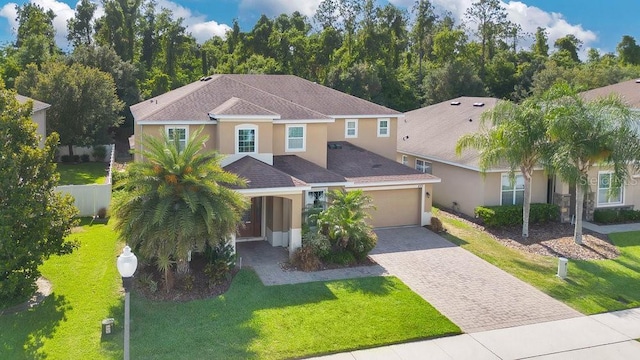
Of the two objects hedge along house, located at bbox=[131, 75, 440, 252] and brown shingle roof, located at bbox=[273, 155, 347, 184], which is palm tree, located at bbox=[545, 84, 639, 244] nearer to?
hedge along house, located at bbox=[131, 75, 440, 252]

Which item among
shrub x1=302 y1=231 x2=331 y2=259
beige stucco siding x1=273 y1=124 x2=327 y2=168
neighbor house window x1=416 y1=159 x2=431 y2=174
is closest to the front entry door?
beige stucco siding x1=273 y1=124 x2=327 y2=168

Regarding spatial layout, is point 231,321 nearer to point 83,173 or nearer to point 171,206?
point 171,206

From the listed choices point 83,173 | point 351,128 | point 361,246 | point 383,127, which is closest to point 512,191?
point 383,127

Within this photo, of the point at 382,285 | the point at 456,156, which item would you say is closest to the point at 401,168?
the point at 456,156

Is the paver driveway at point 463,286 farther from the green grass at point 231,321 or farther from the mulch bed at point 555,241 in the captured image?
the mulch bed at point 555,241

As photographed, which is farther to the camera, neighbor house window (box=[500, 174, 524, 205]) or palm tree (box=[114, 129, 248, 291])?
neighbor house window (box=[500, 174, 524, 205])

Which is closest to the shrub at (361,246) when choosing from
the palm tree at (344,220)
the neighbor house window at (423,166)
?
the palm tree at (344,220)
